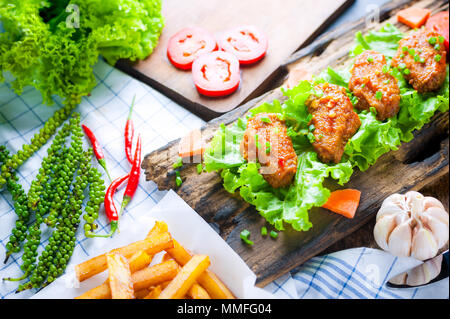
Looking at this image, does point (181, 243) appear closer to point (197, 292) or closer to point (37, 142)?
point (197, 292)

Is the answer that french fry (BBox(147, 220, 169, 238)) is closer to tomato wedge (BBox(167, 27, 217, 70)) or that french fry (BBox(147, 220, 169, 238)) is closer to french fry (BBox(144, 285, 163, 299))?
french fry (BBox(144, 285, 163, 299))

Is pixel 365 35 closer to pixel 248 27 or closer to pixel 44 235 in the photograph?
pixel 248 27

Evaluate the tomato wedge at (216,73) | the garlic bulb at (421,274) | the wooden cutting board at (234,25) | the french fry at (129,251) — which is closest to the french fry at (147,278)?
the french fry at (129,251)

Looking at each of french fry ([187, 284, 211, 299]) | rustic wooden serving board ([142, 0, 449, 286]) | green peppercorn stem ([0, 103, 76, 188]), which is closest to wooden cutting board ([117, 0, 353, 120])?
rustic wooden serving board ([142, 0, 449, 286])

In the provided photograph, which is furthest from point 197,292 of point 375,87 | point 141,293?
point 375,87

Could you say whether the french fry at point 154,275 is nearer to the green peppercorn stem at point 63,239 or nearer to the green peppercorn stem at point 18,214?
the green peppercorn stem at point 63,239
